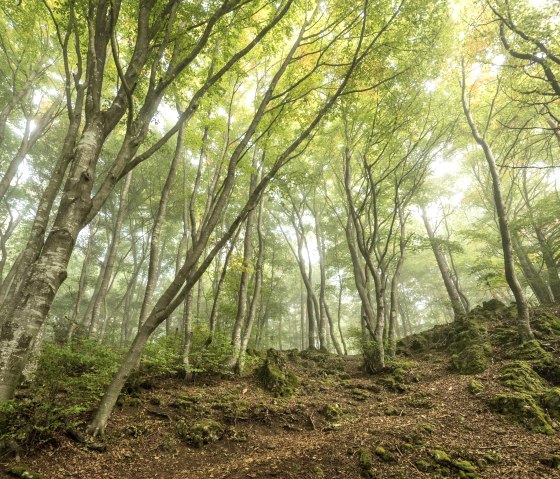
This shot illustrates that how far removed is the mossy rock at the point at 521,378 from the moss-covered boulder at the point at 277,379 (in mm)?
4786

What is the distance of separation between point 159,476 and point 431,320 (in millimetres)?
34503

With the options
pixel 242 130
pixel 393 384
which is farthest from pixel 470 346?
pixel 242 130

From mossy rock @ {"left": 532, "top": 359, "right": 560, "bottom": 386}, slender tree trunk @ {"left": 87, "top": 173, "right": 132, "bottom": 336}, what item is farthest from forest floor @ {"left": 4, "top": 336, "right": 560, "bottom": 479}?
slender tree trunk @ {"left": 87, "top": 173, "right": 132, "bottom": 336}

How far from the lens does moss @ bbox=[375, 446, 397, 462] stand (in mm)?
4016

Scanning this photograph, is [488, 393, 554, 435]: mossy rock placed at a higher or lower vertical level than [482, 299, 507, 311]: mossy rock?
lower

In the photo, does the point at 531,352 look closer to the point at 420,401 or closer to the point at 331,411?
the point at 420,401

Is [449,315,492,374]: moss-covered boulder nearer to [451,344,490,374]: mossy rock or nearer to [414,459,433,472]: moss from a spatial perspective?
[451,344,490,374]: mossy rock

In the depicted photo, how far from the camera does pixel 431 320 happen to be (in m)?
32.4

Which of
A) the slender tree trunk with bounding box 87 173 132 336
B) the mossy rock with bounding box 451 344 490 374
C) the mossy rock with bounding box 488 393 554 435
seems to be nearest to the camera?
the mossy rock with bounding box 488 393 554 435

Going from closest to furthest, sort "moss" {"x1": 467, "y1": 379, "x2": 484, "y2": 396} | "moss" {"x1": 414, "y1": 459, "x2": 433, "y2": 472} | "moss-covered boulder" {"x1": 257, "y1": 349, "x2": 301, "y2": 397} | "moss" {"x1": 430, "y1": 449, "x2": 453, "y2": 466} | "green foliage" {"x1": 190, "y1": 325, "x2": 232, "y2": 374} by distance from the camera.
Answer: "moss" {"x1": 414, "y1": 459, "x2": 433, "y2": 472} → "moss" {"x1": 430, "y1": 449, "x2": 453, "y2": 466} → "moss" {"x1": 467, "y1": 379, "x2": 484, "y2": 396} → "moss-covered boulder" {"x1": 257, "y1": 349, "x2": 301, "y2": 397} → "green foliage" {"x1": 190, "y1": 325, "x2": 232, "y2": 374}

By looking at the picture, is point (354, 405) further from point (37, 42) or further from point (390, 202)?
point (37, 42)

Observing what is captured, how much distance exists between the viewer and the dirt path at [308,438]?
375 centimetres

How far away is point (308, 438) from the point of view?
5051mm

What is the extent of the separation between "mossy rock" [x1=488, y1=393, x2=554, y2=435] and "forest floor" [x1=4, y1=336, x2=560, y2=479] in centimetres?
19
